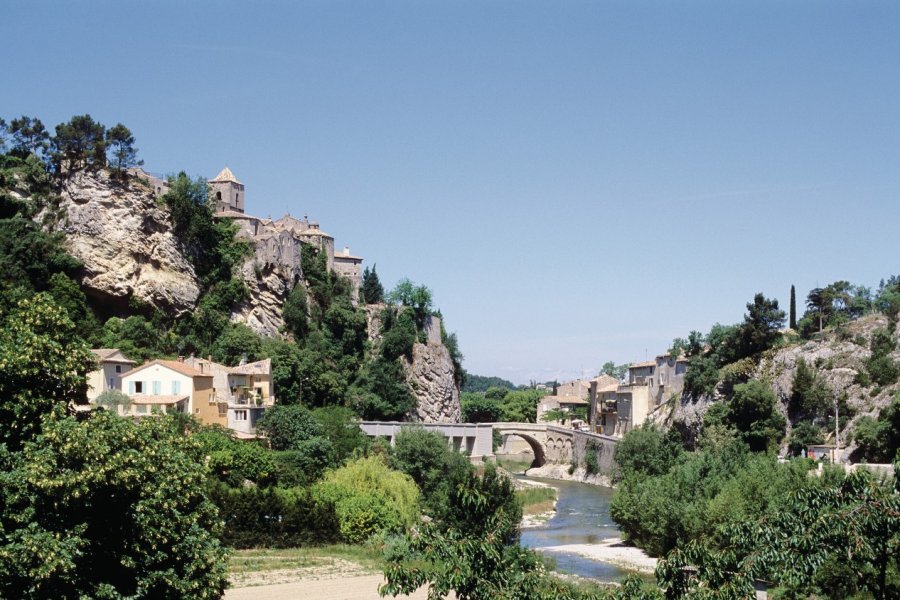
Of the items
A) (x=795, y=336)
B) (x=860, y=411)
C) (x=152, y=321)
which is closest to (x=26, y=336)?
(x=152, y=321)

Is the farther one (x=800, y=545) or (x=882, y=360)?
(x=882, y=360)

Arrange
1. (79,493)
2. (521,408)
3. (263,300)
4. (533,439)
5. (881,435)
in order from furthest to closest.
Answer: (521,408)
(533,439)
(263,300)
(881,435)
(79,493)

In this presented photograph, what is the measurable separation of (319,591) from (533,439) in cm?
6022

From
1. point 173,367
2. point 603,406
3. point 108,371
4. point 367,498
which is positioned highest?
point 173,367

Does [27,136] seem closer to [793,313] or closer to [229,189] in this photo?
[229,189]

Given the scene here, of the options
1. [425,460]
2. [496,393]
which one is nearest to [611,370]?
[496,393]

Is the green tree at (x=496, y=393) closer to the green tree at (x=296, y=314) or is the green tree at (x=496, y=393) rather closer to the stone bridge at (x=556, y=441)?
the stone bridge at (x=556, y=441)

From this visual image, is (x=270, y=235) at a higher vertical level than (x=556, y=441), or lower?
higher

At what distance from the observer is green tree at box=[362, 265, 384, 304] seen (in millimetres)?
88062

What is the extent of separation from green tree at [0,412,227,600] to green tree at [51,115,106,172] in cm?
4933

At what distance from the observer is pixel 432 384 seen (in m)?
85.7

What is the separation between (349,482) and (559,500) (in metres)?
23.8

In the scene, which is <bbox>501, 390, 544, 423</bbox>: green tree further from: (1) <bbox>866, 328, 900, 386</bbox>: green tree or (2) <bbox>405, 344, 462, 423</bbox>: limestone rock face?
(1) <bbox>866, 328, 900, 386</bbox>: green tree

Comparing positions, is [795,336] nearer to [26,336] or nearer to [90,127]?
[90,127]
